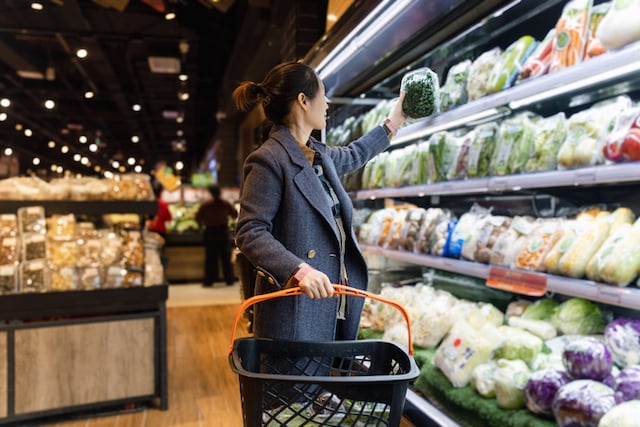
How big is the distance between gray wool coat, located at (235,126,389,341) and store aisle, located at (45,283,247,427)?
72.9 inches

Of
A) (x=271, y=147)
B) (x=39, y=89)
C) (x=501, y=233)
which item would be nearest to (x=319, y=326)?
(x=271, y=147)

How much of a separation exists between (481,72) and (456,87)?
0.49ft

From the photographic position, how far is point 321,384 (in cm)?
97

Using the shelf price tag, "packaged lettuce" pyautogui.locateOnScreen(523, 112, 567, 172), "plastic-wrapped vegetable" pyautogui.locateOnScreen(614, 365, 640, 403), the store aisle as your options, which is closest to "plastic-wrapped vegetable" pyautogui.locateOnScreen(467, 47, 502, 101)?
"packaged lettuce" pyautogui.locateOnScreen(523, 112, 567, 172)

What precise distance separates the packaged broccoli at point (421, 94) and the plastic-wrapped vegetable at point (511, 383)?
98cm

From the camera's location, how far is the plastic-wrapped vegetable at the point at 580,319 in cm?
218

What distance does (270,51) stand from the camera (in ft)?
23.0

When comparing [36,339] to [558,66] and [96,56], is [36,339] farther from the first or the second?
[96,56]

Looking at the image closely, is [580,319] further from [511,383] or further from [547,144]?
[547,144]

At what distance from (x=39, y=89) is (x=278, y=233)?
12604mm

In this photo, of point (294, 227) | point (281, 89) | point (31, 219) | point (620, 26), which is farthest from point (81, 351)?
point (620, 26)

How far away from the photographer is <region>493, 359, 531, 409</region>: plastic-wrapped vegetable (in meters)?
1.96

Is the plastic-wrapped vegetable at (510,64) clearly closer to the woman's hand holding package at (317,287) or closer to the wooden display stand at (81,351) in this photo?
the woman's hand holding package at (317,287)

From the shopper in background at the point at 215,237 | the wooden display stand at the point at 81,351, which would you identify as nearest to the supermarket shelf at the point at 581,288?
the wooden display stand at the point at 81,351
